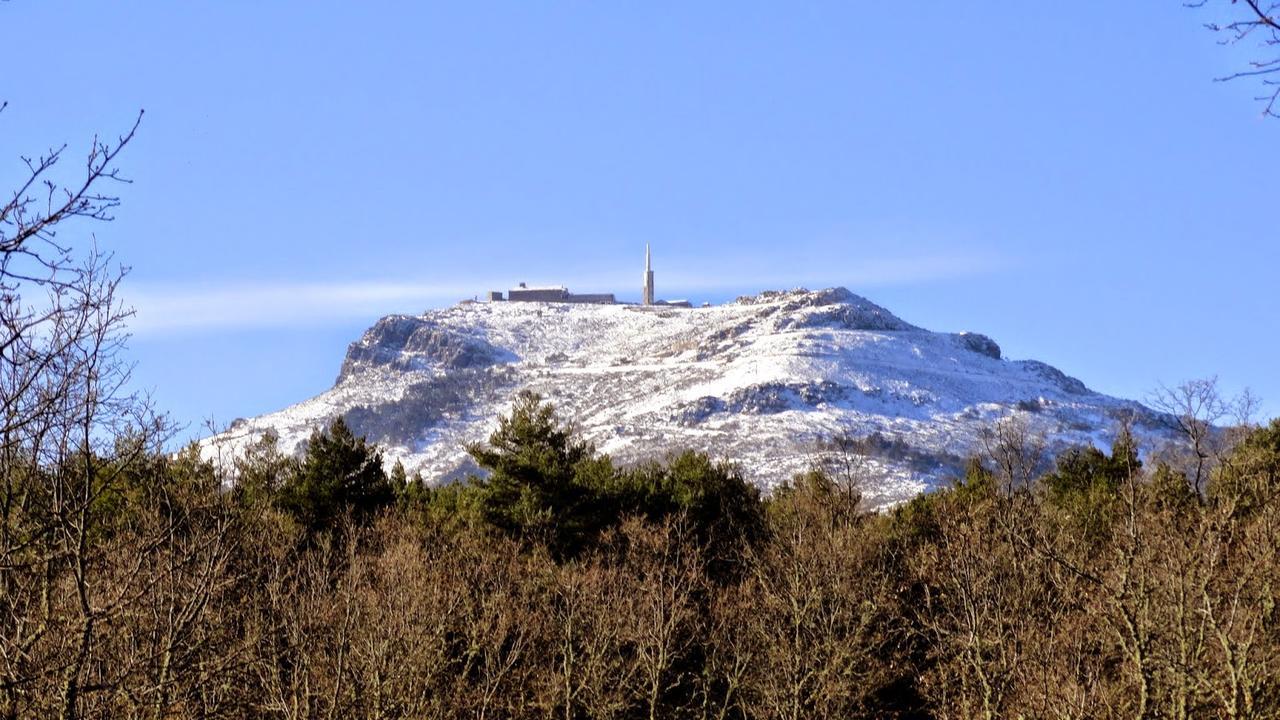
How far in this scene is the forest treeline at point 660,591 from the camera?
2750 cm

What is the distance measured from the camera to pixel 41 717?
17.6m

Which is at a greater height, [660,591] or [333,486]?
[333,486]

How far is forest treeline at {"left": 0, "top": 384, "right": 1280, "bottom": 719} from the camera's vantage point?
27.5 metres

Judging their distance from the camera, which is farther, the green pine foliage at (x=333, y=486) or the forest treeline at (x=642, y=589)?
the green pine foliage at (x=333, y=486)

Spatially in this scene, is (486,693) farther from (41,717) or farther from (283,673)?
(41,717)

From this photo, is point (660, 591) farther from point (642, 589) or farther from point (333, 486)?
point (333, 486)

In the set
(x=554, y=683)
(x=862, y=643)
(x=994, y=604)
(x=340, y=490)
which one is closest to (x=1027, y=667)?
(x=994, y=604)

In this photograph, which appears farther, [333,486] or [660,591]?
[333,486]

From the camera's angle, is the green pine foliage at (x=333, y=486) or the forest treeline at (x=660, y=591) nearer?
the forest treeline at (x=660, y=591)

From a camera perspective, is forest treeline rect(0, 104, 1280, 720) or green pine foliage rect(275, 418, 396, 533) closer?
forest treeline rect(0, 104, 1280, 720)

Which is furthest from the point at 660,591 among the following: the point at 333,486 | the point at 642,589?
the point at 333,486

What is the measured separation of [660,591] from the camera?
45.3m

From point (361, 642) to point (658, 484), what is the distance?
25.6m

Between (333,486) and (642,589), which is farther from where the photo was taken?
(333,486)
